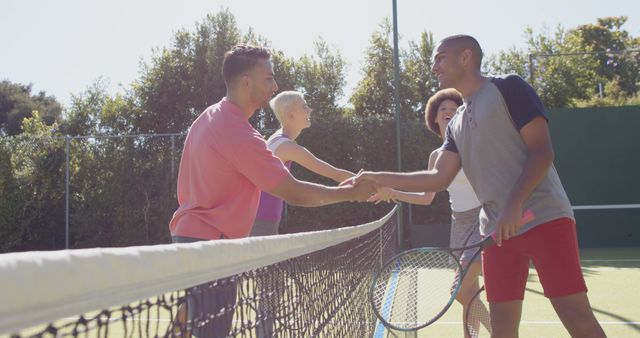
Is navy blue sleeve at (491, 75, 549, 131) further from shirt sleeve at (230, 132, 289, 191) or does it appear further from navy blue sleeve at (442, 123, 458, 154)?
shirt sleeve at (230, 132, 289, 191)

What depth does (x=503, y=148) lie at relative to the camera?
291cm

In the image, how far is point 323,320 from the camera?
2.98 m

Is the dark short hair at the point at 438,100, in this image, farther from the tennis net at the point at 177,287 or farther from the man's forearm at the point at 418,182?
the tennis net at the point at 177,287

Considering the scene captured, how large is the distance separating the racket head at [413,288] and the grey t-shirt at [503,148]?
44cm

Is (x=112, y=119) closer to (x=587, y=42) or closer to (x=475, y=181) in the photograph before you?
(x=475, y=181)

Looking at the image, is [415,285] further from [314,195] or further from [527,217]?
[527,217]

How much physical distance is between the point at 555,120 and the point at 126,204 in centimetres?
794

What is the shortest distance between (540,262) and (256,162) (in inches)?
45.6

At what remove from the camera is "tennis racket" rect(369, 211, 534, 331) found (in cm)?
333

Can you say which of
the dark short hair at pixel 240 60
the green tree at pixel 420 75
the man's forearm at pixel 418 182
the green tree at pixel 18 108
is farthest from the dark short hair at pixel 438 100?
the green tree at pixel 18 108

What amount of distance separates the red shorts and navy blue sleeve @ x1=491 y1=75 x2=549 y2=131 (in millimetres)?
415

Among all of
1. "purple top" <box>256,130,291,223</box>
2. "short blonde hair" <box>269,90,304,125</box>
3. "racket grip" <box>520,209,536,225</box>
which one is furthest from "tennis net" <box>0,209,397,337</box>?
"short blonde hair" <box>269,90,304,125</box>

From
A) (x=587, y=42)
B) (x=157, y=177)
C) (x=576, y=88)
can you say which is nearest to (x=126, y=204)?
(x=157, y=177)

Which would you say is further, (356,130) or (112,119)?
(112,119)
